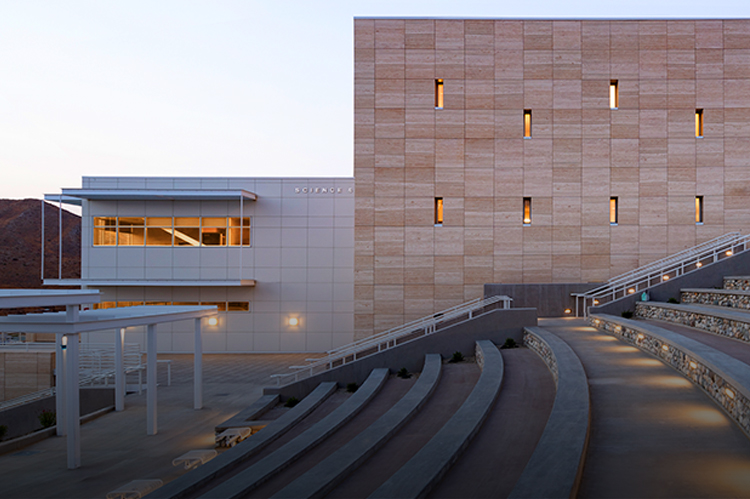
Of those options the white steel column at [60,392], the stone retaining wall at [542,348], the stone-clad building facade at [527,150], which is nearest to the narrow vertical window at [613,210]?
the stone-clad building facade at [527,150]

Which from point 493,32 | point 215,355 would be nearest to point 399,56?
point 493,32

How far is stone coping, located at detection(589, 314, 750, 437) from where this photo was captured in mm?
7109

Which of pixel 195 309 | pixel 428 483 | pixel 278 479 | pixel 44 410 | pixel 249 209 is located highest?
pixel 249 209

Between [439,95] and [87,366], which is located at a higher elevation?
[439,95]

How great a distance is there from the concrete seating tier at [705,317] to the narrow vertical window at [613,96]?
349 inches

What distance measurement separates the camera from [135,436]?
42.4ft

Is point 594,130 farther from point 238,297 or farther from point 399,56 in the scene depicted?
point 238,297

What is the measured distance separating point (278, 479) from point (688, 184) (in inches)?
820

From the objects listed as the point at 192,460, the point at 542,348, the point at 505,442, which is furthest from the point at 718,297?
the point at 192,460

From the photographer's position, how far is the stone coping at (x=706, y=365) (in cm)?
711

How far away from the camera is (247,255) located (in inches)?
968

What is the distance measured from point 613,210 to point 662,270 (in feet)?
12.3

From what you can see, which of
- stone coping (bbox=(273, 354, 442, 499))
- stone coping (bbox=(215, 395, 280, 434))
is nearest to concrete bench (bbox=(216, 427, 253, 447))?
stone coping (bbox=(215, 395, 280, 434))

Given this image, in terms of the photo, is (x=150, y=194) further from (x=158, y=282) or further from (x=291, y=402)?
(x=291, y=402)
